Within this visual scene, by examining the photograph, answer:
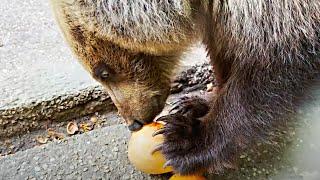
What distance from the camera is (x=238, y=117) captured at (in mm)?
2432

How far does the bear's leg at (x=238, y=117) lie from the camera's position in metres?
2.33

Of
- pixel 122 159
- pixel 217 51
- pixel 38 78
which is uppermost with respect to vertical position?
pixel 217 51

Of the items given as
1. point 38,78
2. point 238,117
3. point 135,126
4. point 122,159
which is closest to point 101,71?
point 135,126

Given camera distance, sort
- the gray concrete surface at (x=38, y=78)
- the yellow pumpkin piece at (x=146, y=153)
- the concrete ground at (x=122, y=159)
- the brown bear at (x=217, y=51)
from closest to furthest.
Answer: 1. the brown bear at (x=217, y=51)
2. the yellow pumpkin piece at (x=146, y=153)
3. the concrete ground at (x=122, y=159)
4. the gray concrete surface at (x=38, y=78)

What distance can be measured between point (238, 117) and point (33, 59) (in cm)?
115

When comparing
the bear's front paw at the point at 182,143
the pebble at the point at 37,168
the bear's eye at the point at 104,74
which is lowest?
the pebble at the point at 37,168

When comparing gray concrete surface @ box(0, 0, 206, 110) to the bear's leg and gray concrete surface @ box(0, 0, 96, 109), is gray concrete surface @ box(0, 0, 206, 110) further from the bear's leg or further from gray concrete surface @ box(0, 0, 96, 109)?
the bear's leg

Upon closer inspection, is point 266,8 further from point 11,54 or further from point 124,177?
point 11,54

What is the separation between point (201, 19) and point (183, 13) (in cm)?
15

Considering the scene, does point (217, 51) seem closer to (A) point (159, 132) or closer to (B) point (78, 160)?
(A) point (159, 132)

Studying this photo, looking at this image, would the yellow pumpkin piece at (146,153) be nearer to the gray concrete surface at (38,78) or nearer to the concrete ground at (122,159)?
the concrete ground at (122,159)

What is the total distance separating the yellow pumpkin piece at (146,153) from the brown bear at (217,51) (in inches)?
1.2

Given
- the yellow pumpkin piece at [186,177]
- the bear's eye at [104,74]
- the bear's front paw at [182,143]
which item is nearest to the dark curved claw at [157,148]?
the bear's front paw at [182,143]

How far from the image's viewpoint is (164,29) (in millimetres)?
2287
